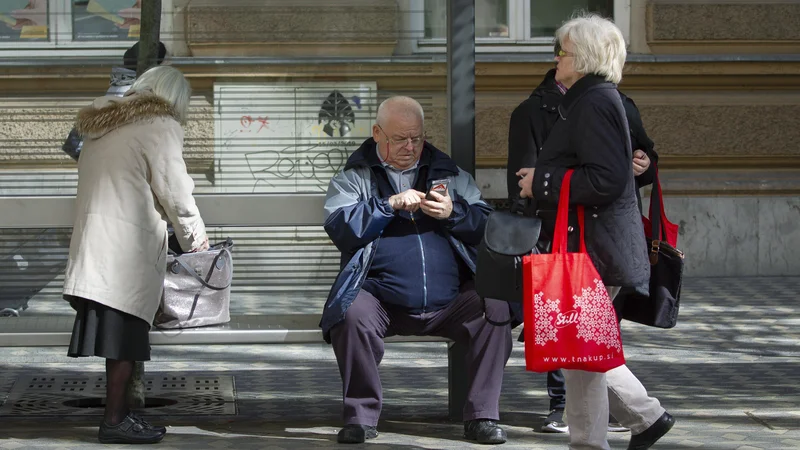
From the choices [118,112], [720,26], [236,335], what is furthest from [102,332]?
[720,26]

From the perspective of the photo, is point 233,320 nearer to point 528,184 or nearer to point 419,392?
point 419,392

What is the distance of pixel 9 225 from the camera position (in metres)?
5.67

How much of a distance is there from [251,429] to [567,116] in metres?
1.85

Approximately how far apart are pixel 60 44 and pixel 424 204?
5.84ft

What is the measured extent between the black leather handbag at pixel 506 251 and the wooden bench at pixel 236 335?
0.93m

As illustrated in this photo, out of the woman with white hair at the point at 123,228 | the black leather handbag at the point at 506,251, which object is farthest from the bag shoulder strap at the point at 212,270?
the black leather handbag at the point at 506,251

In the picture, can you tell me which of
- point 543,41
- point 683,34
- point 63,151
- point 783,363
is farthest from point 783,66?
point 63,151

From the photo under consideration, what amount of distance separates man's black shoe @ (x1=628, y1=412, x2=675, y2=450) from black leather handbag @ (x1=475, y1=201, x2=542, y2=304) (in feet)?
2.29

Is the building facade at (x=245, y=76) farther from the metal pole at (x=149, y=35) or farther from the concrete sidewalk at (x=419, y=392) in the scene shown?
the concrete sidewalk at (x=419, y=392)

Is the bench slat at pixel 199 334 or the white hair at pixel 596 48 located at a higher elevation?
the white hair at pixel 596 48

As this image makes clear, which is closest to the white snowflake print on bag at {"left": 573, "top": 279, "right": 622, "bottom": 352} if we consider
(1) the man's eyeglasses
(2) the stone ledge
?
(1) the man's eyeglasses

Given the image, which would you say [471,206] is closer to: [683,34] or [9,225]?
[9,225]

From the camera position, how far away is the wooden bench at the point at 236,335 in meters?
5.49

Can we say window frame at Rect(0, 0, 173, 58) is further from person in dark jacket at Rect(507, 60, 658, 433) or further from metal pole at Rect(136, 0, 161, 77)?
person in dark jacket at Rect(507, 60, 658, 433)
